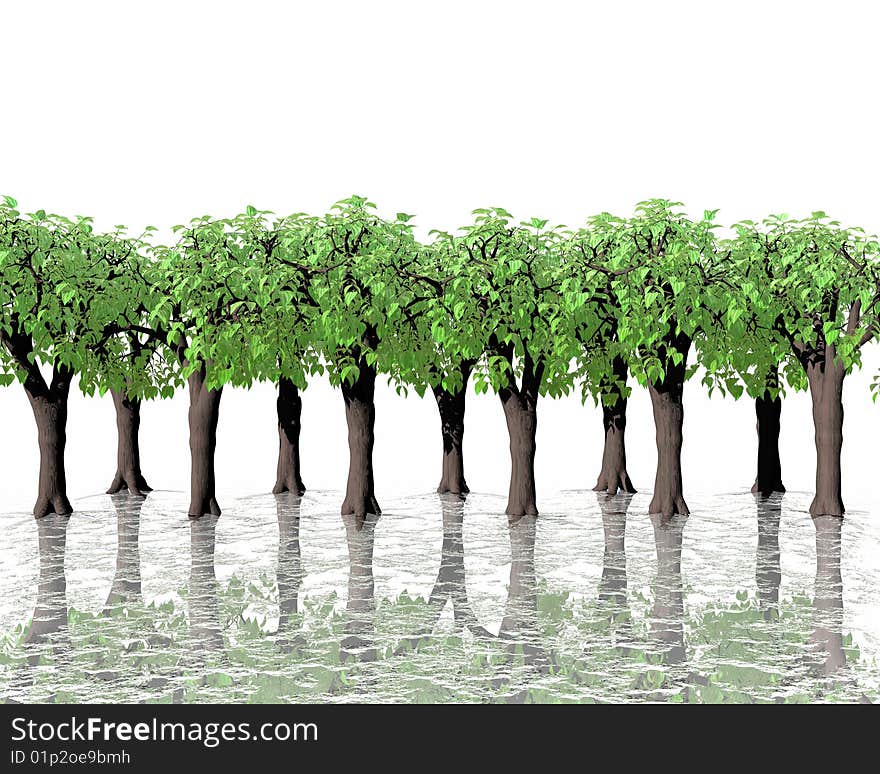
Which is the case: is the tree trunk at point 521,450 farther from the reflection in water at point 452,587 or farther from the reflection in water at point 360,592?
the reflection in water at point 360,592

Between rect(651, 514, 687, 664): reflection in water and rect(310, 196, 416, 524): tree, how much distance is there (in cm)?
723

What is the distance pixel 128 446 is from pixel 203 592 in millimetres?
15279

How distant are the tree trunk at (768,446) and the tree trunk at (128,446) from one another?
17.7 meters

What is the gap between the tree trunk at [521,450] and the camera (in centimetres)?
2892

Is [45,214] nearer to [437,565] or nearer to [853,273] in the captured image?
[437,565]

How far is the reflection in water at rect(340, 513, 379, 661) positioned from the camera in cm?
1691

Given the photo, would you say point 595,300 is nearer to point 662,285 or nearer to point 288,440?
point 662,285

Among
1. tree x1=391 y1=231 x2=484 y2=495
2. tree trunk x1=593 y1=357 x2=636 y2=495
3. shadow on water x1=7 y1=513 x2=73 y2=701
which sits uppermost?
tree x1=391 y1=231 x2=484 y2=495

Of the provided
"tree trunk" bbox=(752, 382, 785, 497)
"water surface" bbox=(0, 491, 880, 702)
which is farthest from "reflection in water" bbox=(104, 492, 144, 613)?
"tree trunk" bbox=(752, 382, 785, 497)

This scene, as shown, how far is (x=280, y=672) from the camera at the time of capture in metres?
15.7

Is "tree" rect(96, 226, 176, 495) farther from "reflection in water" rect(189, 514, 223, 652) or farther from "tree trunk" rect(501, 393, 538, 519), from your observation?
"tree trunk" rect(501, 393, 538, 519)

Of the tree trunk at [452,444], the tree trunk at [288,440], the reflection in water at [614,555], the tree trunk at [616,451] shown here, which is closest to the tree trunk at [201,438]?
the tree trunk at [288,440]

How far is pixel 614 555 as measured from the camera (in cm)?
2425

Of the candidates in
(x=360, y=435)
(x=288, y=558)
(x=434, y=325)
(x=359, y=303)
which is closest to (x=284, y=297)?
(x=359, y=303)
